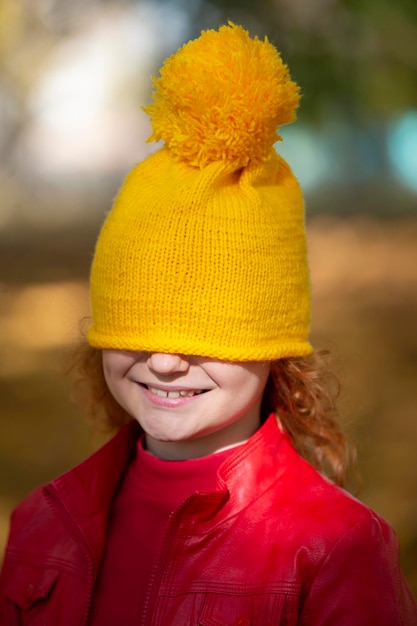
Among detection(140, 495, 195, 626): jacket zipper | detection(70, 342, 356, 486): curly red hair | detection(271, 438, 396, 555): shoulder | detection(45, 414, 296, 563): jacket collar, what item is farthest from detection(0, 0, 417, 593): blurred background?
detection(140, 495, 195, 626): jacket zipper

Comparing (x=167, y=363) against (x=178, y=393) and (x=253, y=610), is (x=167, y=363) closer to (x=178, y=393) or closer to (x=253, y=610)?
(x=178, y=393)

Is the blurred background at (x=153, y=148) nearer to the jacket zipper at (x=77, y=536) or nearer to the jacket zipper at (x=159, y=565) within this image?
the jacket zipper at (x=77, y=536)

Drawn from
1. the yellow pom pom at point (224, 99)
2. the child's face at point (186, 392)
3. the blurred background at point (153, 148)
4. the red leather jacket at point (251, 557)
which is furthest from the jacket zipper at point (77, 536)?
the blurred background at point (153, 148)

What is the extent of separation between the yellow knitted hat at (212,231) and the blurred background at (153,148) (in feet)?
3.61

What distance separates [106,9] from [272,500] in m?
1.63

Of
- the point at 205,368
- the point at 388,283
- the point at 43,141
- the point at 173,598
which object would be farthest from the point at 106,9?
the point at 173,598

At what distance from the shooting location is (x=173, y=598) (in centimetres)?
127

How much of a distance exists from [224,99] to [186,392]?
16.6 inches

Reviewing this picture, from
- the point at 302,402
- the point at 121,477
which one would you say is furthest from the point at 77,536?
the point at 302,402

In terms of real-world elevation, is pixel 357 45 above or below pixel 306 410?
above

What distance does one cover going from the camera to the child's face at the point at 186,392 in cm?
130

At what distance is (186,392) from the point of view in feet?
4.35

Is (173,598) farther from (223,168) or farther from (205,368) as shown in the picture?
(223,168)

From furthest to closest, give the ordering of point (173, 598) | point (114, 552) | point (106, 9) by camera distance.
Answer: point (106, 9), point (114, 552), point (173, 598)
